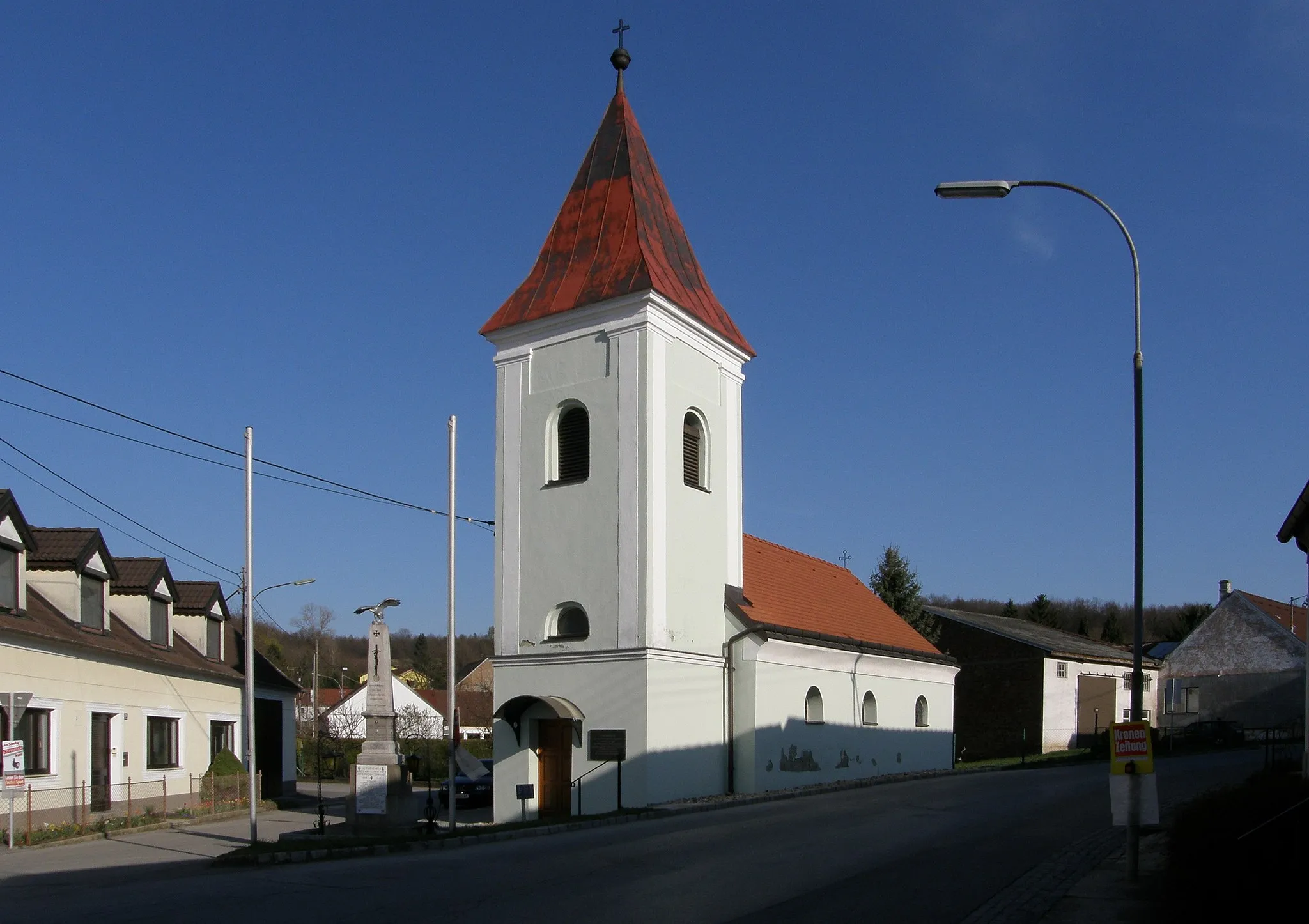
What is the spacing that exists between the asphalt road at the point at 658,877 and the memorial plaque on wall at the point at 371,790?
502cm

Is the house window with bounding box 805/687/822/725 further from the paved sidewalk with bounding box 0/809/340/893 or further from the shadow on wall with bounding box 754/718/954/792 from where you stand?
the paved sidewalk with bounding box 0/809/340/893

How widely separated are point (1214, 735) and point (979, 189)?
39185 millimetres

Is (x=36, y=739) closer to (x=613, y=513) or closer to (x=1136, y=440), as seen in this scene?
(x=613, y=513)

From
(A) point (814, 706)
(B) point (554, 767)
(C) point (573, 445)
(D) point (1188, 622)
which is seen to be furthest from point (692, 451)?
(D) point (1188, 622)

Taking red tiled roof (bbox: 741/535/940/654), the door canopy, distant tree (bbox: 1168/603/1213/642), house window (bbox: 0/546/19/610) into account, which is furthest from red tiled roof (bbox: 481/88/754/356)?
distant tree (bbox: 1168/603/1213/642)

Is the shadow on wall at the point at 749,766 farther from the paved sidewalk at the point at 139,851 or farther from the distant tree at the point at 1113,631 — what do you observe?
the distant tree at the point at 1113,631

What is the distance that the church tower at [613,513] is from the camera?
24.8 meters

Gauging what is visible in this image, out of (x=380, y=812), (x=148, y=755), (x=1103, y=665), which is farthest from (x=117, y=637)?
(x=1103, y=665)

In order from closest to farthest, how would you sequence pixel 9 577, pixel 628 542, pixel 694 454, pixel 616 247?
pixel 628 542 < pixel 9 577 < pixel 616 247 < pixel 694 454

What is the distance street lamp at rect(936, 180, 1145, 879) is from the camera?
40.6 ft

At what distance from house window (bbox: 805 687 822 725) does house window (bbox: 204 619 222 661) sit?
743 inches

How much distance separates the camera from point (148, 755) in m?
31.1

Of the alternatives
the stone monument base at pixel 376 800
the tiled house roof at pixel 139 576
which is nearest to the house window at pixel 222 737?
the tiled house roof at pixel 139 576

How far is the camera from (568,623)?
26.2m
